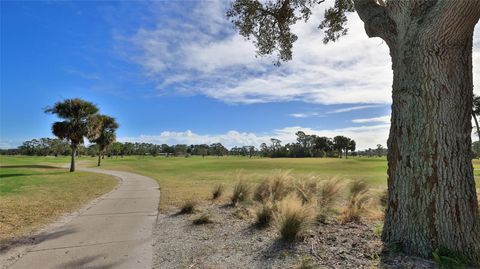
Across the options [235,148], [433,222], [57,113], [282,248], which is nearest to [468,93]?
[433,222]

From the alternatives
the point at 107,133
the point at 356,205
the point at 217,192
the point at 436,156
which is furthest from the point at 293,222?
the point at 107,133

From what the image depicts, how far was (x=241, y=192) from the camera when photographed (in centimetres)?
1030

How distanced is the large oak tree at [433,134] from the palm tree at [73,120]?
35.4 metres

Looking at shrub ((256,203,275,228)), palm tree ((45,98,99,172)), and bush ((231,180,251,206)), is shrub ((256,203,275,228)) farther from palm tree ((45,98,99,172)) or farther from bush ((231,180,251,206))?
palm tree ((45,98,99,172))

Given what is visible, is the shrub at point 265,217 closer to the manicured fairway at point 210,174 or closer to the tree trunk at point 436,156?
the tree trunk at point 436,156

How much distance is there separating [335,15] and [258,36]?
239 cm

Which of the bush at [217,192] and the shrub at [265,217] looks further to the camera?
the bush at [217,192]

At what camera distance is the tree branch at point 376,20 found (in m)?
5.16

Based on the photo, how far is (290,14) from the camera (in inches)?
393

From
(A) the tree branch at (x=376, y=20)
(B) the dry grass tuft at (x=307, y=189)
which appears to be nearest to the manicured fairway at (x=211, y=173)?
(B) the dry grass tuft at (x=307, y=189)

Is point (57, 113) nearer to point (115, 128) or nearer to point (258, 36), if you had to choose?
point (115, 128)

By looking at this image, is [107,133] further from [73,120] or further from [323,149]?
[323,149]

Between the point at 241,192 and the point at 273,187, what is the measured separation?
1004 mm

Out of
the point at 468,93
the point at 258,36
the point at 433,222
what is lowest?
the point at 433,222
